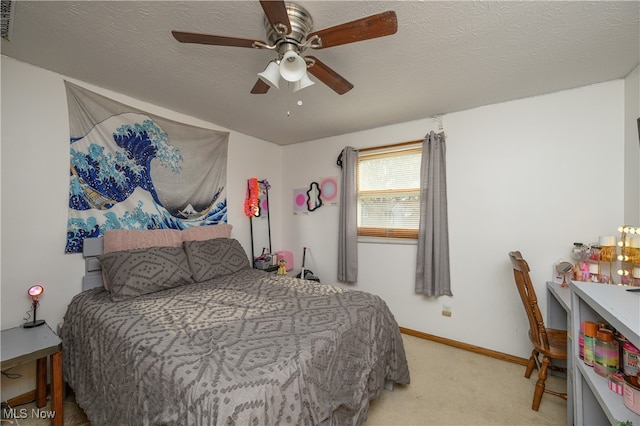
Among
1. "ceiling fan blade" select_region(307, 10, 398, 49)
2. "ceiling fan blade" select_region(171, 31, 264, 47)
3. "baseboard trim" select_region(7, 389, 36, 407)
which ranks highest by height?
"ceiling fan blade" select_region(171, 31, 264, 47)

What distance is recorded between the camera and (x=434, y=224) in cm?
269

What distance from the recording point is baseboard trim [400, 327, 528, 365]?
2371 mm

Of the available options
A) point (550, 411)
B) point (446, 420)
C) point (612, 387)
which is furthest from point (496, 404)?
point (612, 387)

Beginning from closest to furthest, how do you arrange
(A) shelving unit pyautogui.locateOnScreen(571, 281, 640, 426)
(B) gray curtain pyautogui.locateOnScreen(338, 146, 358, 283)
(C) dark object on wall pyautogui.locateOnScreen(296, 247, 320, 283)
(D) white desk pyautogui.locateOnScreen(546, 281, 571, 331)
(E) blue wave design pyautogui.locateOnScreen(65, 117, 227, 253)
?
(A) shelving unit pyautogui.locateOnScreen(571, 281, 640, 426), (E) blue wave design pyautogui.locateOnScreen(65, 117, 227, 253), (D) white desk pyautogui.locateOnScreen(546, 281, 571, 331), (B) gray curtain pyautogui.locateOnScreen(338, 146, 358, 283), (C) dark object on wall pyautogui.locateOnScreen(296, 247, 320, 283)

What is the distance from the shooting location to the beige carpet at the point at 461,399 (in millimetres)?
1664

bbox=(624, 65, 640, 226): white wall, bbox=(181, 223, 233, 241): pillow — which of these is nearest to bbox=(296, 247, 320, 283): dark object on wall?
bbox=(181, 223, 233, 241): pillow

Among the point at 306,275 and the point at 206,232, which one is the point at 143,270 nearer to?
the point at 206,232

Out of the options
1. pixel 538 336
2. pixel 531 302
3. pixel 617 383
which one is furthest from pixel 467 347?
pixel 617 383

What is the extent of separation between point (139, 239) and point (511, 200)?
11.1 ft

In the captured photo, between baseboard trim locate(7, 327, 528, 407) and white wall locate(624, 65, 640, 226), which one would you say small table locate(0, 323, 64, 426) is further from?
white wall locate(624, 65, 640, 226)

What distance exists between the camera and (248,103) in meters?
2.48

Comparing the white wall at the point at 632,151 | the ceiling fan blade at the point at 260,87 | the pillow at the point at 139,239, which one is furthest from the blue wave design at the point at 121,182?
the white wall at the point at 632,151

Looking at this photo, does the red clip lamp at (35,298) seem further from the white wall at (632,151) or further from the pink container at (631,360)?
the white wall at (632,151)

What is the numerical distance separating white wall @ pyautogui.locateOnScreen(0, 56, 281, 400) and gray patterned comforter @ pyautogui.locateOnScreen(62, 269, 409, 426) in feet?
0.84
